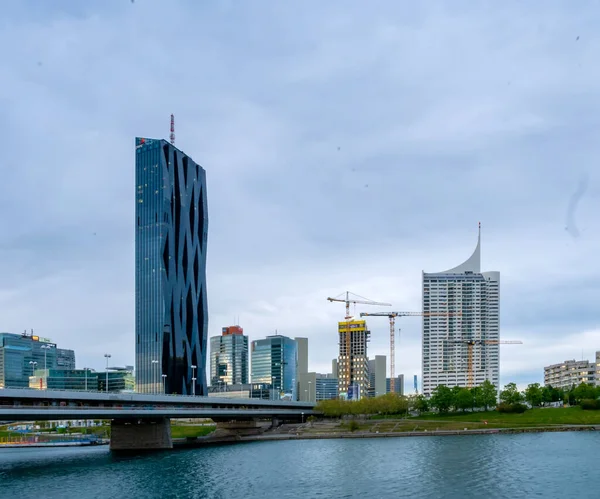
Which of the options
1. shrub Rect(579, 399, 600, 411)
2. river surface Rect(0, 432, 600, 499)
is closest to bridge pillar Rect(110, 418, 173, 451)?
river surface Rect(0, 432, 600, 499)

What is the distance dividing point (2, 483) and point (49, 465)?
28.3 metres

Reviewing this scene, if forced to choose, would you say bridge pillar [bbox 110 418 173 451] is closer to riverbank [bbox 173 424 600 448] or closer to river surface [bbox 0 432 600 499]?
riverbank [bbox 173 424 600 448]

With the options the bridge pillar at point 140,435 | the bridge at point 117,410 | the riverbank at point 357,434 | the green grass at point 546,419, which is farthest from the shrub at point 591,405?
the bridge pillar at point 140,435

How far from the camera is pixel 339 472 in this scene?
10156 cm

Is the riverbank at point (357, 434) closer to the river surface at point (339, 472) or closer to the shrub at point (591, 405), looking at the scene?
the river surface at point (339, 472)

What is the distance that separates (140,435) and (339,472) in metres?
72.1

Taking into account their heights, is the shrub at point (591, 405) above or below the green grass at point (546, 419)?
above

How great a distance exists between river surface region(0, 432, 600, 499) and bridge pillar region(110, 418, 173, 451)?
14815 millimetres

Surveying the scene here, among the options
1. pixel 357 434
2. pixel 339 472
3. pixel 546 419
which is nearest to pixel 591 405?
pixel 546 419

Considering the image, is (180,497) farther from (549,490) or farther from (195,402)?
(195,402)

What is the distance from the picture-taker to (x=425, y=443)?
145250 millimetres

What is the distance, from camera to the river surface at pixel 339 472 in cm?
8356

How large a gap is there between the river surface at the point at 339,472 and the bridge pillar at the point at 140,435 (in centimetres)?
1482

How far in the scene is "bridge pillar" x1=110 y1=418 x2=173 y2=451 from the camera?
522 feet
